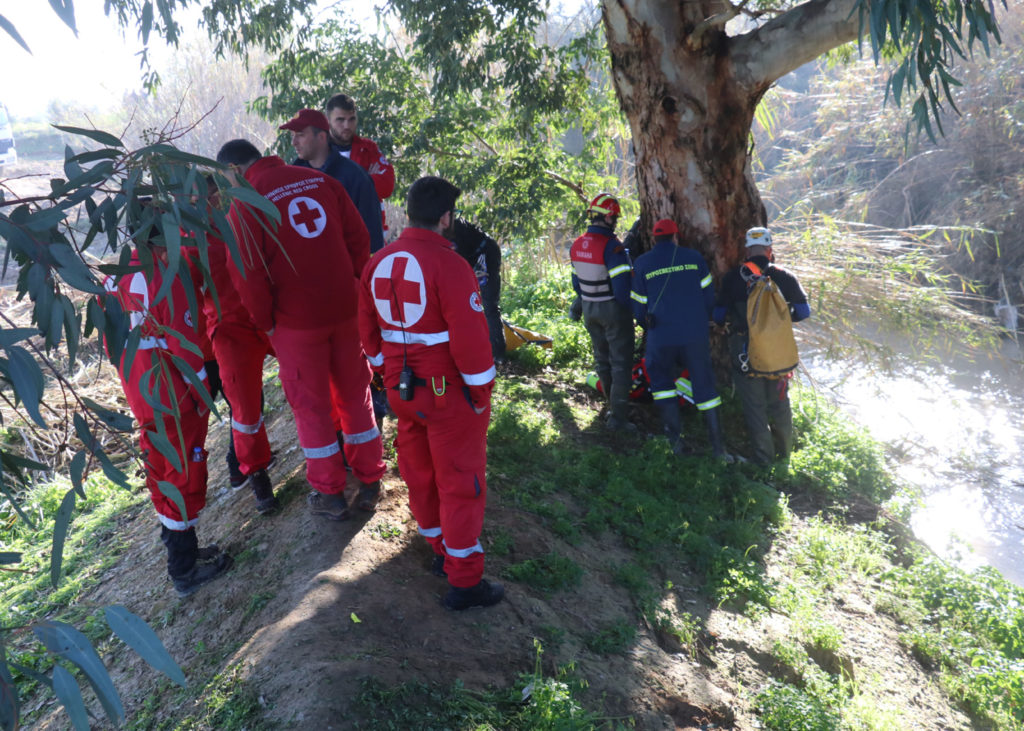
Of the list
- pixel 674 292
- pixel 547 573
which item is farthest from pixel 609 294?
pixel 547 573

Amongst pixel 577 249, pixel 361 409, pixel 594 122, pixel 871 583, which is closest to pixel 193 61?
pixel 594 122

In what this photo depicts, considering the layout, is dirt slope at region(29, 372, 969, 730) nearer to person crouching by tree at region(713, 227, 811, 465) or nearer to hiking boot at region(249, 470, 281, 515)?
hiking boot at region(249, 470, 281, 515)

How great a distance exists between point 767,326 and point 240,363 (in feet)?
14.7

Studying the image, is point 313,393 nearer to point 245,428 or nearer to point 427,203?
point 245,428

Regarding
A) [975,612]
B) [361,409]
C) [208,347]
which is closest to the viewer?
[361,409]

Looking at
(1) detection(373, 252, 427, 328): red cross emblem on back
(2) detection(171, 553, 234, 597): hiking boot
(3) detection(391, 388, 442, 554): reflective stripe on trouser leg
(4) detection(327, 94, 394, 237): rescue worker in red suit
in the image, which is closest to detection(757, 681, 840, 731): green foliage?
(3) detection(391, 388, 442, 554): reflective stripe on trouser leg

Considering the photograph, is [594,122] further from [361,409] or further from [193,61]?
[193,61]

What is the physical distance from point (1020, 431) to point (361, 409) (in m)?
10.6

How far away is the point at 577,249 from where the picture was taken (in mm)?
6914

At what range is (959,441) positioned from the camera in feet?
34.3

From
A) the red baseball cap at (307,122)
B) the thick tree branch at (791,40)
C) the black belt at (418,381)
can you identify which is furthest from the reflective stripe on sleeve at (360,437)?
the thick tree branch at (791,40)

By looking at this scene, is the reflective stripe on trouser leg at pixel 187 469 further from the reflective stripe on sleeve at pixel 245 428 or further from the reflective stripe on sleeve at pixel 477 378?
the reflective stripe on sleeve at pixel 477 378

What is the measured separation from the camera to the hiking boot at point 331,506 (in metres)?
4.37

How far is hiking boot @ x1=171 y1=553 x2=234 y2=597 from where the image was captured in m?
4.34
